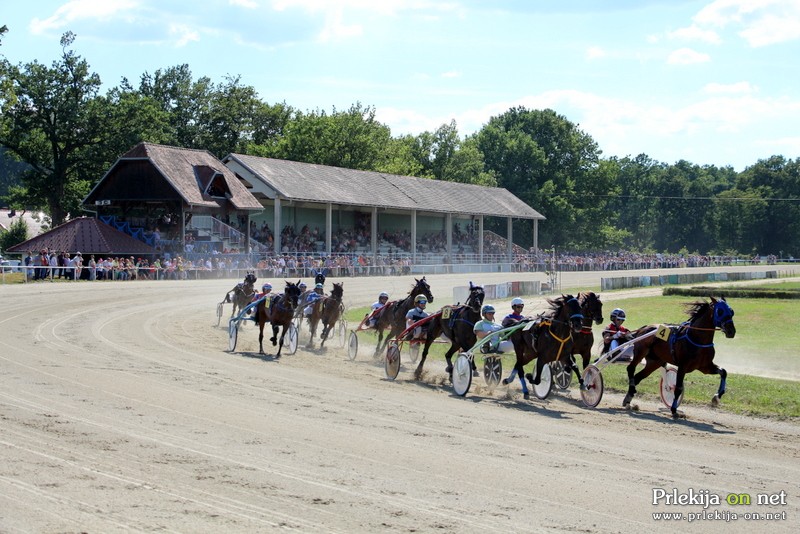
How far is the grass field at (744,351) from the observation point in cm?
1440

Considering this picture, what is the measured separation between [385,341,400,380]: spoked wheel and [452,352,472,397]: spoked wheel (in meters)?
1.94

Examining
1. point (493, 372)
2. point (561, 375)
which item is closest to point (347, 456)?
point (493, 372)

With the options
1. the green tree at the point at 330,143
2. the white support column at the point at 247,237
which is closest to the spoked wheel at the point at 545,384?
the white support column at the point at 247,237

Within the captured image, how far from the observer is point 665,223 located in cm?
13362

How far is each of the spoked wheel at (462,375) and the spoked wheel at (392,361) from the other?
1941mm

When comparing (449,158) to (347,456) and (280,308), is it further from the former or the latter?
Answer: (347,456)

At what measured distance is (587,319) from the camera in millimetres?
14281

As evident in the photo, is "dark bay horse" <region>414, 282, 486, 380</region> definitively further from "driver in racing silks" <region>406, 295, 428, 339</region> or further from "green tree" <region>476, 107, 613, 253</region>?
"green tree" <region>476, 107, 613, 253</region>

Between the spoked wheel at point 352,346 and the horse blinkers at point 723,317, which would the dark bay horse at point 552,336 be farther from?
the spoked wheel at point 352,346

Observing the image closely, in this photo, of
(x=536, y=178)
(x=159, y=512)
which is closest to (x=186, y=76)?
(x=536, y=178)

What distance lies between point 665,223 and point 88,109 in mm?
95322

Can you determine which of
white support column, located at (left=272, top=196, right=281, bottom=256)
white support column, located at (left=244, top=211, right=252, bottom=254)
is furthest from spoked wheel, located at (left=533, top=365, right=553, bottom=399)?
white support column, located at (left=272, top=196, right=281, bottom=256)

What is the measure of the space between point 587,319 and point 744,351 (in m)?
8.61

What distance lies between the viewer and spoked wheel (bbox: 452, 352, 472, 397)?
48.3ft
